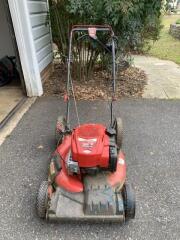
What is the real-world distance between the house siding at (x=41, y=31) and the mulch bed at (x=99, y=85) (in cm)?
38

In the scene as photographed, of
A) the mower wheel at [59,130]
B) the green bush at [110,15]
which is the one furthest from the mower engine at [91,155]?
the green bush at [110,15]

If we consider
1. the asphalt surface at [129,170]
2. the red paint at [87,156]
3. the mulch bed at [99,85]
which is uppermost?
the red paint at [87,156]

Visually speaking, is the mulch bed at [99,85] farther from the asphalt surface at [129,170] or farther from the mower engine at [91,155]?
the mower engine at [91,155]

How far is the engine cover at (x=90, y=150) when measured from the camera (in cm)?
206

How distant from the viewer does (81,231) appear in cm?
213

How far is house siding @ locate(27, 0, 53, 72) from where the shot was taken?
4.87 m

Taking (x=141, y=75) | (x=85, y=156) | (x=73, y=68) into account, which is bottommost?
(x=141, y=75)

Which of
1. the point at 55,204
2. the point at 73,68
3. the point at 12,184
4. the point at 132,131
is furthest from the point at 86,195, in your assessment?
the point at 73,68

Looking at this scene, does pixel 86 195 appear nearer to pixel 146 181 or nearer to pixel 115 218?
pixel 115 218

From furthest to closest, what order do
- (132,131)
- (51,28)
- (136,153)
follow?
(51,28) < (132,131) < (136,153)

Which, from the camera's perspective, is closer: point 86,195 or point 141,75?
point 86,195

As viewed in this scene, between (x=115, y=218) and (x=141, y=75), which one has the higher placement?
(x=115, y=218)

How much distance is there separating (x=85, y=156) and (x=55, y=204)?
0.42 m

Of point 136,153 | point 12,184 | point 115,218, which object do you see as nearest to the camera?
point 115,218
